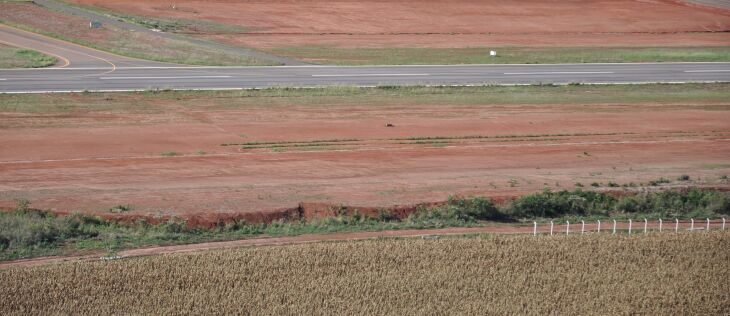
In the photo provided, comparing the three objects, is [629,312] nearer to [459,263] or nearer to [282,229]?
[459,263]

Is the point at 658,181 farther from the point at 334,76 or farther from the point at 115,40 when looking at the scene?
the point at 115,40

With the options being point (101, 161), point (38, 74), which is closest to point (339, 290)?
point (101, 161)

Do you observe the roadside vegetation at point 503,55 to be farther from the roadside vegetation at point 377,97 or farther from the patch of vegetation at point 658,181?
the patch of vegetation at point 658,181

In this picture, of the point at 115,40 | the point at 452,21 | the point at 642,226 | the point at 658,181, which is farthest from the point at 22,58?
the point at 642,226

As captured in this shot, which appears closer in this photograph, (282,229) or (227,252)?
(227,252)

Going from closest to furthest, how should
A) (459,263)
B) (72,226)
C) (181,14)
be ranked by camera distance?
(459,263) → (72,226) → (181,14)

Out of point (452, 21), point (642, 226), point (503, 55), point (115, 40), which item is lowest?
point (642, 226)
